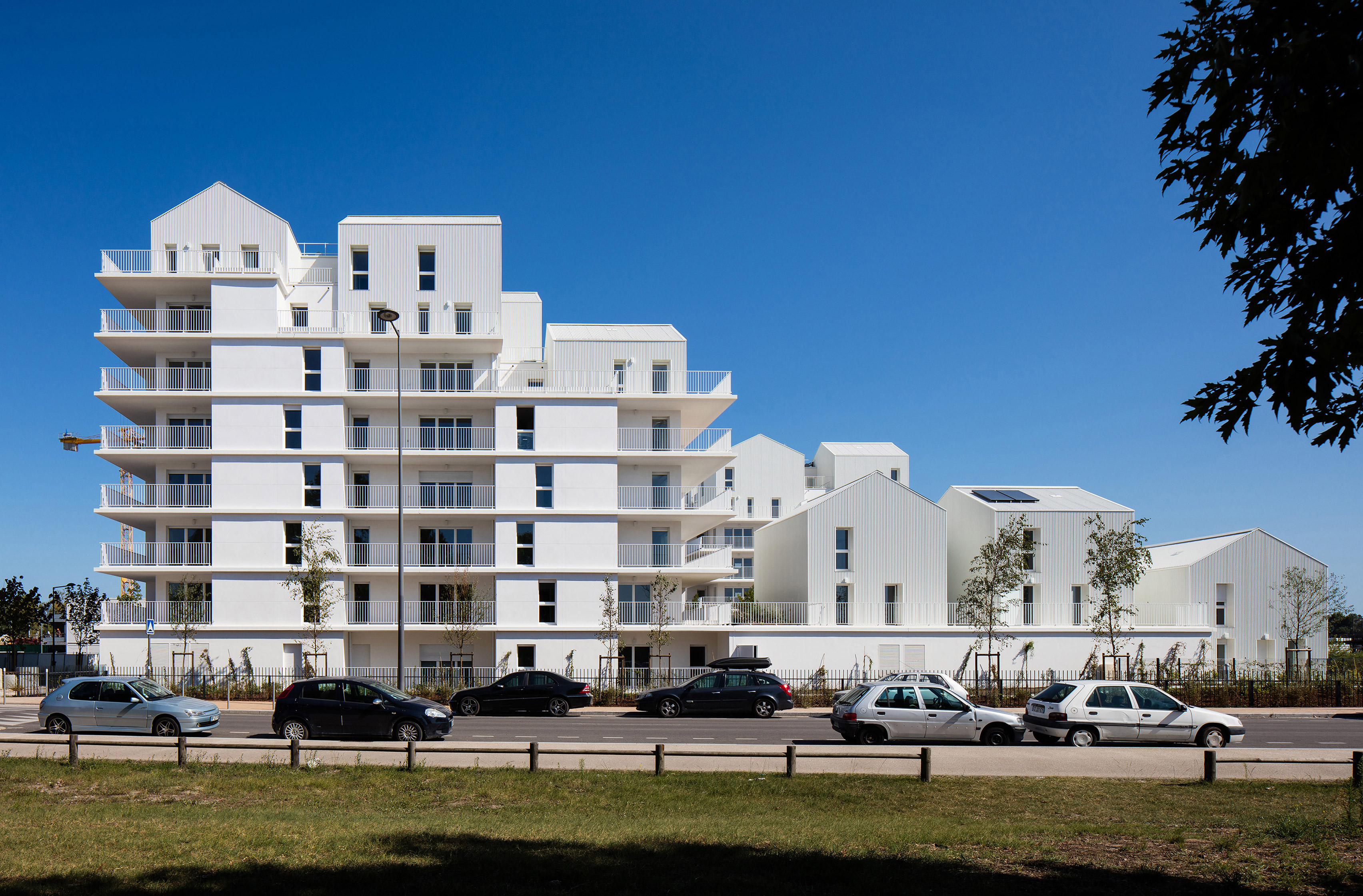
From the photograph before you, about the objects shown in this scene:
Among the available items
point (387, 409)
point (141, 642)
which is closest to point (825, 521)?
point (387, 409)

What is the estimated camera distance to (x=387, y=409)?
44.1m

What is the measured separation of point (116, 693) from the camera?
22125 millimetres

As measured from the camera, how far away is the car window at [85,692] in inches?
873

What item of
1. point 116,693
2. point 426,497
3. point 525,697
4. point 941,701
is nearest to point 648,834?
point 941,701

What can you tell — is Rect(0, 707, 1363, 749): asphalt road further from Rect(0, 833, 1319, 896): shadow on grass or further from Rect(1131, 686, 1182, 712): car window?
Rect(0, 833, 1319, 896): shadow on grass

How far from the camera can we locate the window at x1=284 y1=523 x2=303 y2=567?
41.8m

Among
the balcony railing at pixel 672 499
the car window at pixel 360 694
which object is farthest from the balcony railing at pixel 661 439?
the car window at pixel 360 694

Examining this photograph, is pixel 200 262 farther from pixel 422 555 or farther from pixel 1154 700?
pixel 1154 700

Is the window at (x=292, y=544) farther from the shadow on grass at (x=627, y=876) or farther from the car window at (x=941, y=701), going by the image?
the shadow on grass at (x=627, y=876)

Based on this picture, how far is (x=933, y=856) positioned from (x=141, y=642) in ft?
134

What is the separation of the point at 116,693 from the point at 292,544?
20507 millimetres

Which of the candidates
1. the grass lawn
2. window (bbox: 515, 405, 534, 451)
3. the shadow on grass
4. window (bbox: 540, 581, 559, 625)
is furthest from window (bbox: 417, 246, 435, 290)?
the shadow on grass

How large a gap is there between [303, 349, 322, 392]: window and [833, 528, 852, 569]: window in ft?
84.2

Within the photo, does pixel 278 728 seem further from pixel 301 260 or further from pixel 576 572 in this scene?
pixel 301 260
